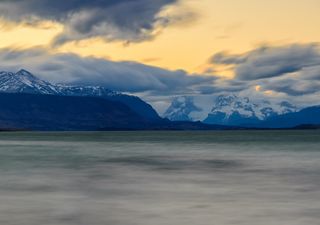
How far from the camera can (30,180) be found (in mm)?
43406

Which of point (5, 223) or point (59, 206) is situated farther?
point (59, 206)

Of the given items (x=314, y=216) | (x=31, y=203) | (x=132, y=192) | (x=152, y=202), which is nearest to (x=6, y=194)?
(x=31, y=203)

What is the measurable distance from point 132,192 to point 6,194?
27.2 feet

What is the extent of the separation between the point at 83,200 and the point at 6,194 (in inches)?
257

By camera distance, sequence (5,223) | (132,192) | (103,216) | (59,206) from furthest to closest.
A: (132,192)
(59,206)
(103,216)
(5,223)

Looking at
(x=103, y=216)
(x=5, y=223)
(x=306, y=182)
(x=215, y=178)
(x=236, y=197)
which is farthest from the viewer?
(x=215, y=178)

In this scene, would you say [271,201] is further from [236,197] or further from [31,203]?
[31,203]

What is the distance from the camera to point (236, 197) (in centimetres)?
3198

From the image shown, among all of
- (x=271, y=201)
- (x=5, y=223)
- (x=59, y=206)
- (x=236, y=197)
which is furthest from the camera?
(x=236, y=197)

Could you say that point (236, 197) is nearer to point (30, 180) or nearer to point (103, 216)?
point (103, 216)

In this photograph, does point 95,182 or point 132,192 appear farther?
point 95,182

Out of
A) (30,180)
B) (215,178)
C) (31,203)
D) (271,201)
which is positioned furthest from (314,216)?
(30,180)

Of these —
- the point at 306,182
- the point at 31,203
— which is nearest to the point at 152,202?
the point at 31,203

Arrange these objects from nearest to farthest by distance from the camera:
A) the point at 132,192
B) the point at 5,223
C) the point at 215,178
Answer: the point at 5,223 < the point at 132,192 < the point at 215,178
